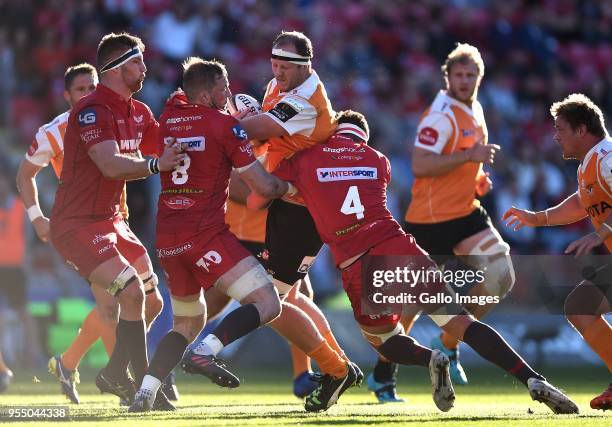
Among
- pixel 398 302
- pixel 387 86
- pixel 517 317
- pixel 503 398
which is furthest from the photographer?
pixel 387 86

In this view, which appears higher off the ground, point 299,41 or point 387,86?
point 299,41

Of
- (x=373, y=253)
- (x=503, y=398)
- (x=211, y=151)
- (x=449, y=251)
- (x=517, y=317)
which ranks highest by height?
(x=211, y=151)

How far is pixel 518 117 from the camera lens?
20.2m

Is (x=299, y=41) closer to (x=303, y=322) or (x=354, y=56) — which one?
(x=303, y=322)

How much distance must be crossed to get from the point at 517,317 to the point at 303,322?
21.1 ft

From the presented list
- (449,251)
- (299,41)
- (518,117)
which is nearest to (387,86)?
(518,117)

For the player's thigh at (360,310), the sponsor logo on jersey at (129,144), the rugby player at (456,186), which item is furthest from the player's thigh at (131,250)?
the rugby player at (456,186)

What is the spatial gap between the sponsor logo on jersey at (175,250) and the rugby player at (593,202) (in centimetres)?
254

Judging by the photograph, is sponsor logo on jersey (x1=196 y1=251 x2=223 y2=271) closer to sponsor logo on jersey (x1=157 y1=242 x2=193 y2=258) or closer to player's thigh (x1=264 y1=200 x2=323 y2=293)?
sponsor logo on jersey (x1=157 y1=242 x2=193 y2=258)

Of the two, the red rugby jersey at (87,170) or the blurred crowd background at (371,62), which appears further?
the blurred crowd background at (371,62)

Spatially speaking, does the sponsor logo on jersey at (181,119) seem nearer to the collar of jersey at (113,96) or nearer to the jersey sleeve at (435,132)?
the collar of jersey at (113,96)

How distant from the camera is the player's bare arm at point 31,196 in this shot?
34.3ft

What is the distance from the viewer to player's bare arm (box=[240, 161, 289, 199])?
8352mm

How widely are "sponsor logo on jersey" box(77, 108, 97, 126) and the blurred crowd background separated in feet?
23.1
